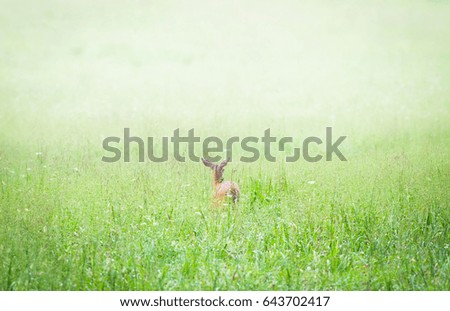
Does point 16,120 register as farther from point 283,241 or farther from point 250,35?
point 283,241

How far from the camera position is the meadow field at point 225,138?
13.3 ft

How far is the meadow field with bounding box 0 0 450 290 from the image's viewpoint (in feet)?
13.3

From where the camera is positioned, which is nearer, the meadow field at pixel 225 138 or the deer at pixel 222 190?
the meadow field at pixel 225 138

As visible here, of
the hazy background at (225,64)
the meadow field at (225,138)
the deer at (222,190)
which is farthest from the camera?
the hazy background at (225,64)

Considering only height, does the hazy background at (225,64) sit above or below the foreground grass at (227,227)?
above

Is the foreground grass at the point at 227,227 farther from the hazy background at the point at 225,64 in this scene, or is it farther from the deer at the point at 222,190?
the hazy background at the point at 225,64

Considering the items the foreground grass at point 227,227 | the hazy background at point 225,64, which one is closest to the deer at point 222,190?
the foreground grass at point 227,227

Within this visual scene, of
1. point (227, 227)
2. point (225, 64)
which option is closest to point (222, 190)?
point (227, 227)

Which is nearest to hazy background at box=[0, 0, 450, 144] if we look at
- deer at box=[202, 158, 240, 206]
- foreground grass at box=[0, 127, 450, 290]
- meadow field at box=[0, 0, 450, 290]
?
meadow field at box=[0, 0, 450, 290]

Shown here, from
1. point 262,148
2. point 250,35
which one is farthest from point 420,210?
point 250,35

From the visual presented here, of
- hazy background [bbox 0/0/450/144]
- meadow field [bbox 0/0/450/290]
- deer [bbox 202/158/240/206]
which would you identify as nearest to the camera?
meadow field [bbox 0/0/450/290]

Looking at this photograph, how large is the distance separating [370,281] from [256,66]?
3632mm

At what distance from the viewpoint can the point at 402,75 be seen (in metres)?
7.01

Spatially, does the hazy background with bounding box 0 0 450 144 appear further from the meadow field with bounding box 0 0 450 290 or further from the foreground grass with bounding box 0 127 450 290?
the foreground grass with bounding box 0 127 450 290
